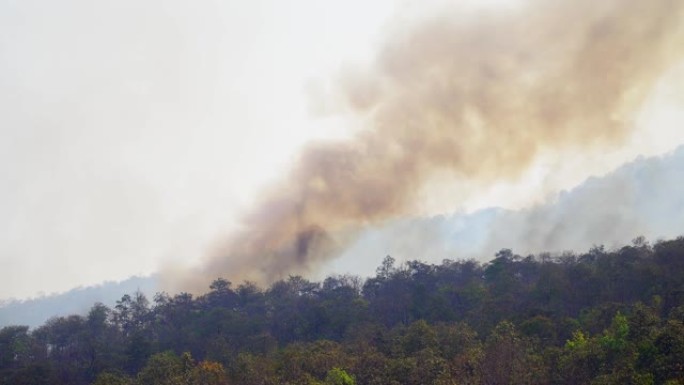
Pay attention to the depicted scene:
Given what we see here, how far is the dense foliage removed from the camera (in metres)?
42.1

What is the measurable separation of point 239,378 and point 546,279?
4195cm

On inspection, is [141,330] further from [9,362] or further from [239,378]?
[239,378]

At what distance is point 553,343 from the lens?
50.9 meters

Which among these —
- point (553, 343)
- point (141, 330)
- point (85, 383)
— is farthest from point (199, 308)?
point (553, 343)

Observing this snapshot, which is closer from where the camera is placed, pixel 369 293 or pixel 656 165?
pixel 369 293

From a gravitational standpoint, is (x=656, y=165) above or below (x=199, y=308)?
above

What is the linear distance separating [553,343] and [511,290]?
89.5 feet

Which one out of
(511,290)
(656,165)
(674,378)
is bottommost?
(674,378)

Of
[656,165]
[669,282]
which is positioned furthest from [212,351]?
[656,165]

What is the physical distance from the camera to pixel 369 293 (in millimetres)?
103688

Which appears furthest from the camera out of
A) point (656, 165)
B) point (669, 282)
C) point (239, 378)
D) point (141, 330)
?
point (656, 165)

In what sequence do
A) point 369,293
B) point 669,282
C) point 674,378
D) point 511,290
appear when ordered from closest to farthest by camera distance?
point 674,378
point 669,282
point 511,290
point 369,293

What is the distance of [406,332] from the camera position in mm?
58531

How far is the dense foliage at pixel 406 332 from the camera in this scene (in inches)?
1658
